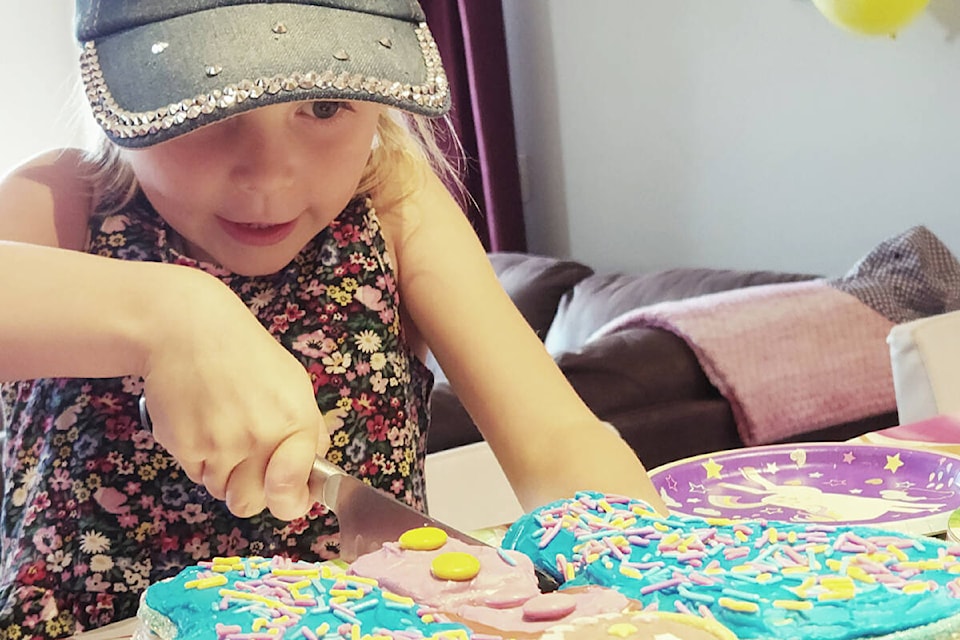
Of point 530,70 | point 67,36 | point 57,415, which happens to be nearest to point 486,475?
point 57,415

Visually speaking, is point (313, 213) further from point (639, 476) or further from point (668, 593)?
point (668, 593)

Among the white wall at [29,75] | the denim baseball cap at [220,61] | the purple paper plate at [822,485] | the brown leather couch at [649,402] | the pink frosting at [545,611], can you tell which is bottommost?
the brown leather couch at [649,402]

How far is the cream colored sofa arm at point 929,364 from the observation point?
1051 mm

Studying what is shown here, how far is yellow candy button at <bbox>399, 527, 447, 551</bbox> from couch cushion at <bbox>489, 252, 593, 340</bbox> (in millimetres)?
2260

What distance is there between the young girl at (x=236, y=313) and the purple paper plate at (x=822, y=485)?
Answer: 0.05 meters

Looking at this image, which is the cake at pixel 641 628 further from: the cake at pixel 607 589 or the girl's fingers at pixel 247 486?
the girl's fingers at pixel 247 486

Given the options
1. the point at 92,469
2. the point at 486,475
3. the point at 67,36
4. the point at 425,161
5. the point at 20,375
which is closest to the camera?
the point at 20,375

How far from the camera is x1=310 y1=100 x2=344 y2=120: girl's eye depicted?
761 millimetres

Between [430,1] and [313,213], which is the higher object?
[430,1]

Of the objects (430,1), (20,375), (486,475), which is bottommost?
(486,475)

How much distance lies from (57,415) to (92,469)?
0.06 meters

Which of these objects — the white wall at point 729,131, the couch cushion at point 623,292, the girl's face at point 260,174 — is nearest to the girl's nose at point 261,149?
the girl's face at point 260,174

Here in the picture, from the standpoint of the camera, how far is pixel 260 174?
74 centimetres

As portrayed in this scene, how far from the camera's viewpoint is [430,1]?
3.16m
